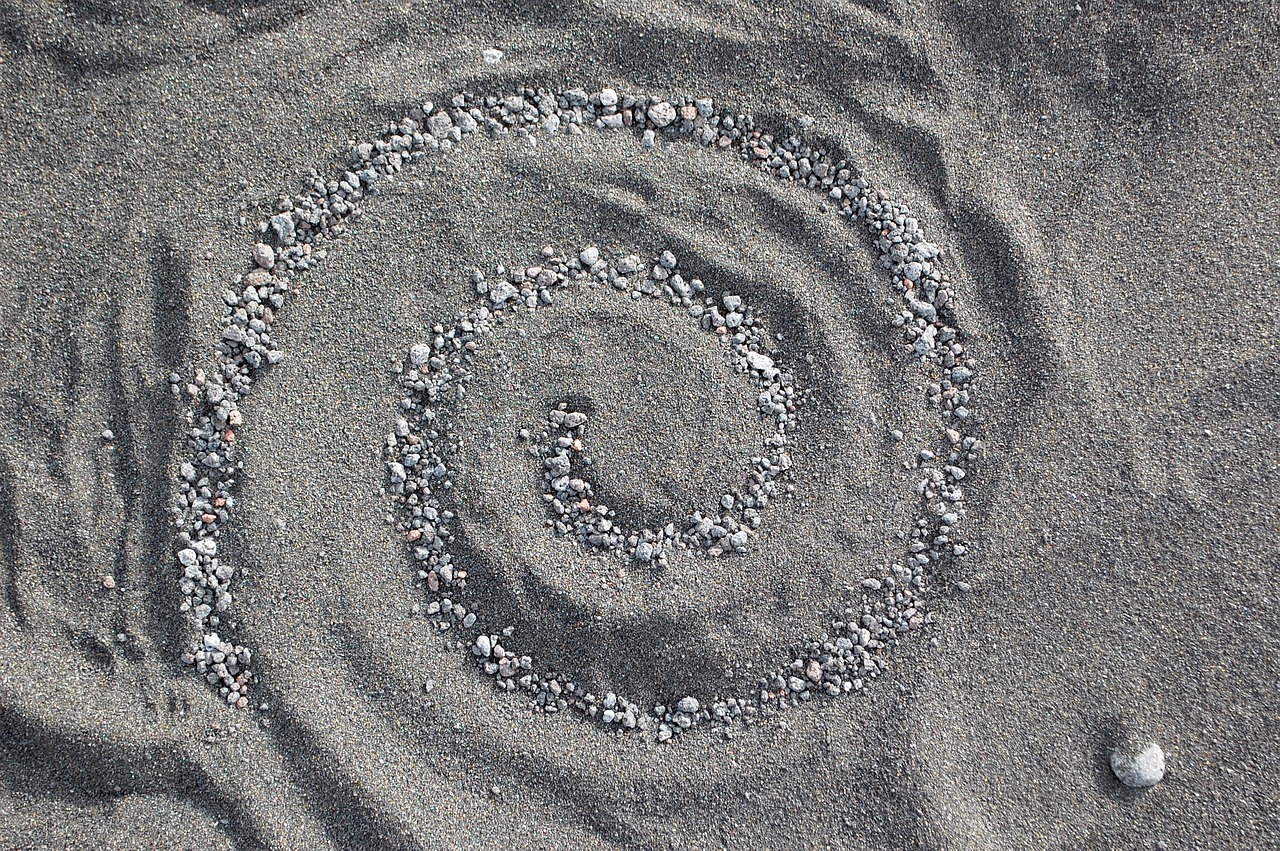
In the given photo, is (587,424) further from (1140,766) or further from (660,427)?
(1140,766)

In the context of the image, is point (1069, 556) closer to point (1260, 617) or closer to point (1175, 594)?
point (1175, 594)

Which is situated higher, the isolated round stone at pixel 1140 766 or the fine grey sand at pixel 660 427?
the fine grey sand at pixel 660 427

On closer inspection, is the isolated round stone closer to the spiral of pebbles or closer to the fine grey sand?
the fine grey sand

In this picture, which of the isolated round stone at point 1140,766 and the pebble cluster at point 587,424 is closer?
the isolated round stone at point 1140,766

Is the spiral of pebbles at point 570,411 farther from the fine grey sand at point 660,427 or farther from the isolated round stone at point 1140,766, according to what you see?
the isolated round stone at point 1140,766

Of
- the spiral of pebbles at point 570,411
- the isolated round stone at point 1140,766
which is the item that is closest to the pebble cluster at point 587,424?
the spiral of pebbles at point 570,411
